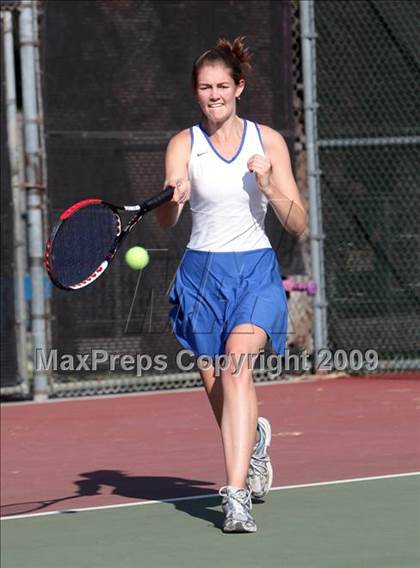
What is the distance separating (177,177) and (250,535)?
130cm

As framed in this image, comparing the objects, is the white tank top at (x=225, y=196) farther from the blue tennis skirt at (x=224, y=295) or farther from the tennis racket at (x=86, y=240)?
the tennis racket at (x=86, y=240)

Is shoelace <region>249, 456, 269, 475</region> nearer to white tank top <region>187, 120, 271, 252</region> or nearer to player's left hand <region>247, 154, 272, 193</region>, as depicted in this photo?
white tank top <region>187, 120, 271, 252</region>

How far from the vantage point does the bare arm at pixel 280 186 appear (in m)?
5.09

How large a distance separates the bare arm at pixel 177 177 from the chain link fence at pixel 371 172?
209 inches

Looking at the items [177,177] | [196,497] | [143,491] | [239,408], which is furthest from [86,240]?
[143,491]

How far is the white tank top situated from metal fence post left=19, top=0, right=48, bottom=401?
15.3 feet

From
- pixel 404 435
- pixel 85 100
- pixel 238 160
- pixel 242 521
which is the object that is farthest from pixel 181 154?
pixel 85 100

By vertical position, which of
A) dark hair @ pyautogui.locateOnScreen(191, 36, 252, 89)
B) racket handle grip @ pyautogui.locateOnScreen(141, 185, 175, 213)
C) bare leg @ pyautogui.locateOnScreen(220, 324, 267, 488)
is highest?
dark hair @ pyautogui.locateOnScreen(191, 36, 252, 89)

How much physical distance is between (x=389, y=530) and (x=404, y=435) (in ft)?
9.34


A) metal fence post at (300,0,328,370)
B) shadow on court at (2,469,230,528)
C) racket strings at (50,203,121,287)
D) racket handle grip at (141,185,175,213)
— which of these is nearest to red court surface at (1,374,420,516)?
shadow on court at (2,469,230,528)

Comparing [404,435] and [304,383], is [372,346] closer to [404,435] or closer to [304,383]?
[304,383]

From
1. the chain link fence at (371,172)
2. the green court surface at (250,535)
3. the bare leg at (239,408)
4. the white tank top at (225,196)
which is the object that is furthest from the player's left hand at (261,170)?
the chain link fence at (371,172)

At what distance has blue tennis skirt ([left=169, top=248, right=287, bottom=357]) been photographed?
524 cm

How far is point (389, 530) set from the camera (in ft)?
16.1
